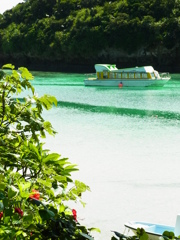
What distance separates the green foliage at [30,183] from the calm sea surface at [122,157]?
0.56 meters

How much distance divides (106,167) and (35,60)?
72.8 m

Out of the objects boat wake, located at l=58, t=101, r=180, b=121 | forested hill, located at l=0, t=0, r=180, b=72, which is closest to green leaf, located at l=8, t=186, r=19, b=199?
boat wake, located at l=58, t=101, r=180, b=121

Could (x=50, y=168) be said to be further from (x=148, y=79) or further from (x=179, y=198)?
(x=148, y=79)

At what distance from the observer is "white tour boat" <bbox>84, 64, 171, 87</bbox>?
124ft

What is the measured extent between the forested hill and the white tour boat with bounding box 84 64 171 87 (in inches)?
974

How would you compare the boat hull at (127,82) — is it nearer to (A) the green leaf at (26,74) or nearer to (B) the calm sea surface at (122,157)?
(B) the calm sea surface at (122,157)

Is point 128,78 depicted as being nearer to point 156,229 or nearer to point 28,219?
point 156,229

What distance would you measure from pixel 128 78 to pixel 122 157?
88.1 feet

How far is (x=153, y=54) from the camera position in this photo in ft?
223

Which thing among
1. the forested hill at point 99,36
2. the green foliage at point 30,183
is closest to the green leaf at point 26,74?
the green foliage at point 30,183

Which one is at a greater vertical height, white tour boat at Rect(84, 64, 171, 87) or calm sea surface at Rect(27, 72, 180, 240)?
white tour boat at Rect(84, 64, 171, 87)

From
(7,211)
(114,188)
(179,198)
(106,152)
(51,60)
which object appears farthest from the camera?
(51,60)

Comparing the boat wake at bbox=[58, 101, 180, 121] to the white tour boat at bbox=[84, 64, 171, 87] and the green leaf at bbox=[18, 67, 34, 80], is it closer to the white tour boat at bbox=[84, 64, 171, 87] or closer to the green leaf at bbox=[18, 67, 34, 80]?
the white tour boat at bbox=[84, 64, 171, 87]

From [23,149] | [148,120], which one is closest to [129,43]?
[148,120]
